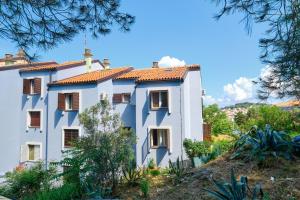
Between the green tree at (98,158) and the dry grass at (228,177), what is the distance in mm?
556

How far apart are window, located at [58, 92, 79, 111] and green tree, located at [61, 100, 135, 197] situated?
17.3 meters

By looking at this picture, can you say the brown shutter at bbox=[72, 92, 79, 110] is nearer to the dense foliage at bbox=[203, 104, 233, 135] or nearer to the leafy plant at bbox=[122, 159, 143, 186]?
the leafy plant at bbox=[122, 159, 143, 186]

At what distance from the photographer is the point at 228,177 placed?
6125 mm

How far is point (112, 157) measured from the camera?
7.36 metres

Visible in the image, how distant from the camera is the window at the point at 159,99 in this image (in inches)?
941

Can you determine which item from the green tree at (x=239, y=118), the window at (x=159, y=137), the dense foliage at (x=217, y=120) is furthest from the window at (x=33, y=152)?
the green tree at (x=239, y=118)

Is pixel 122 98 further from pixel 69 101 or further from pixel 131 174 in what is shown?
pixel 131 174

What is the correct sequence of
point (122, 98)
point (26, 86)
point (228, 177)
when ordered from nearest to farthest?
point (228, 177)
point (122, 98)
point (26, 86)

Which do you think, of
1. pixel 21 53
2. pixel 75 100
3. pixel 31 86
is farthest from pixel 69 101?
pixel 21 53

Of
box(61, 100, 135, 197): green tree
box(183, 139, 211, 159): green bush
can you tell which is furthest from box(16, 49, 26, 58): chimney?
box(183, 139, 211, 159): green bush

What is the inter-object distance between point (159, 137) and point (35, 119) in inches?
476

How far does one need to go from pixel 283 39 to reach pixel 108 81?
68.8 ft

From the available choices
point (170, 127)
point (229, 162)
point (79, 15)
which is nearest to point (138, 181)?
point (229, 162)

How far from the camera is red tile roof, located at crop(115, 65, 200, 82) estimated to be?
77.0 feet
